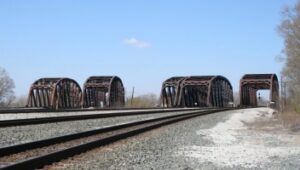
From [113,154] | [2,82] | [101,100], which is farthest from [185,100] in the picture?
[113,154]

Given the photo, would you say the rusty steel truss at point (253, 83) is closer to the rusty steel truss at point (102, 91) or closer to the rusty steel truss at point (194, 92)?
the rusty steel truss at point (194, 92)

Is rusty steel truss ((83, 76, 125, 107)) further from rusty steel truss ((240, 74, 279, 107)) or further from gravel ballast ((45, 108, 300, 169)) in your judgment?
gravel ballast ((45, 108, 300, 169))

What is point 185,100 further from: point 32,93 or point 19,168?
point 19,168

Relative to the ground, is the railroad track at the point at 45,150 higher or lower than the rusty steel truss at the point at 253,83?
lower

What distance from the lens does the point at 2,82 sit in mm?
120938

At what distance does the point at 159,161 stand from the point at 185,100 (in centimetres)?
8594

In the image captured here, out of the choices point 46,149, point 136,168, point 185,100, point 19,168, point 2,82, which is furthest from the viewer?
point 2,82

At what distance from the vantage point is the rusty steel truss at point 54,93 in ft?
284

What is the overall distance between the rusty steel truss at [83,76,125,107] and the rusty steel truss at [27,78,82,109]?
221 centimetres

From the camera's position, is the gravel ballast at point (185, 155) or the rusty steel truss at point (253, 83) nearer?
the gravel ballast at point (185, 155)

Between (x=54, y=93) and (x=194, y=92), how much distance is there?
29.1 m

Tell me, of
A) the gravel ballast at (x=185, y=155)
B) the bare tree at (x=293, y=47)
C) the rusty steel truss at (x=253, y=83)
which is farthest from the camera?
the rusty steel truss at (x=253, y=83)

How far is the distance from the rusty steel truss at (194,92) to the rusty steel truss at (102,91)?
30.4ft

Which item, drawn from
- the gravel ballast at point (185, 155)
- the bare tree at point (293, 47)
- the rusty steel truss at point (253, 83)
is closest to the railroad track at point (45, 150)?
the gravel ballast at point (185, 155)
